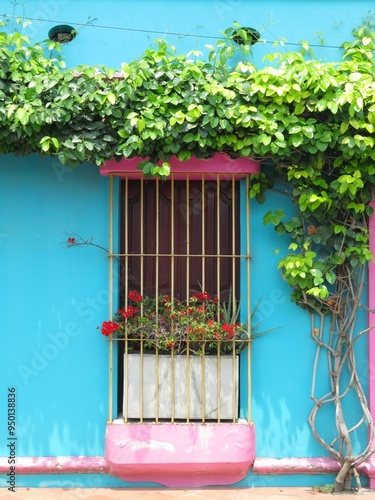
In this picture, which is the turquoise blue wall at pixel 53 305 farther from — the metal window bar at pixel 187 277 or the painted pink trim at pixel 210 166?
the painted pink trim at pixel 210 166

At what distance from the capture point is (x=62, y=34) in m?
5.38

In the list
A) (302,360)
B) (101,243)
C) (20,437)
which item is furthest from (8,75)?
(302,360)

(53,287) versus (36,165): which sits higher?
(36,165)

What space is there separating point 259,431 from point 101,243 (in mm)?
1852

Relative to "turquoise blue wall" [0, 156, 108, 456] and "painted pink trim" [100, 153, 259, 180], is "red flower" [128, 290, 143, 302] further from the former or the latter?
"painted pink trim" [100, 153, 259, 180]

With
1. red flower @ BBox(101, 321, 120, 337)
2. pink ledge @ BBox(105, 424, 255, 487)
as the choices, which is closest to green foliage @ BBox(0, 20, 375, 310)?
red flower @ BBox(101, 321, 120, 337)

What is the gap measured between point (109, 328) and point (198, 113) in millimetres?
1661

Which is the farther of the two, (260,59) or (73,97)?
(260,59)

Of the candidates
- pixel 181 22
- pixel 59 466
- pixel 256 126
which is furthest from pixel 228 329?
pixel 181 22

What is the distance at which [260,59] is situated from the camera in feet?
17.5

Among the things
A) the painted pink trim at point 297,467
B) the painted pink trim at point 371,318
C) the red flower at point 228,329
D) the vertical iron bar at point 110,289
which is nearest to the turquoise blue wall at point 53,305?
the vertical iron bar at point 110,289

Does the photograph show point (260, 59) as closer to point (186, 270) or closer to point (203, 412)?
point (186, 270)

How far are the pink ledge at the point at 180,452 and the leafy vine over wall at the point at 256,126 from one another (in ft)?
2.10

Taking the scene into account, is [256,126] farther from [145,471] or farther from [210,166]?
[145,471]
